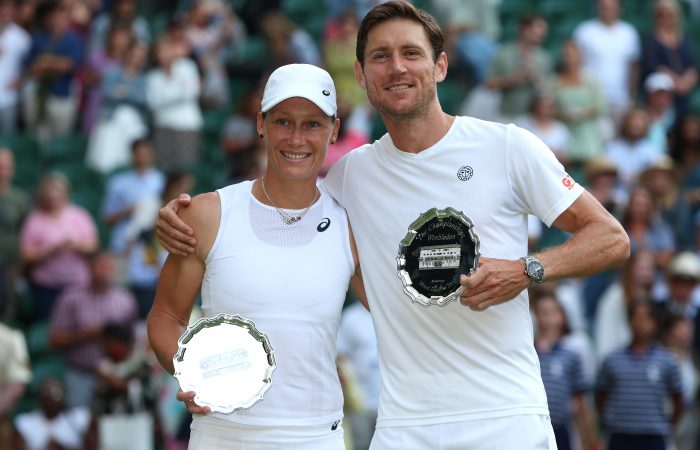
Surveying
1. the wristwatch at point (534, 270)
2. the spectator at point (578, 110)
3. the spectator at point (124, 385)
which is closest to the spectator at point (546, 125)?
the spectator at point (578, 110)

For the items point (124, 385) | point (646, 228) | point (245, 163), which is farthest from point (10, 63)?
point (646, 228)

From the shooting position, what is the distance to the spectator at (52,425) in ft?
35.2

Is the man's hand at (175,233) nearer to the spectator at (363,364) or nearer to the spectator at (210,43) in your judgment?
the spectator at (363,364)

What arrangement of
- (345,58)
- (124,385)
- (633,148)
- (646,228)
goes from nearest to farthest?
(124,385) → (646,228) → (633,148) → (345,58)

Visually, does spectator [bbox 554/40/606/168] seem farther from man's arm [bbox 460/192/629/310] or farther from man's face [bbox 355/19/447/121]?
man's arm [bbox 460/192/629/310]

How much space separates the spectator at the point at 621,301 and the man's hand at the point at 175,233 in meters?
5.71

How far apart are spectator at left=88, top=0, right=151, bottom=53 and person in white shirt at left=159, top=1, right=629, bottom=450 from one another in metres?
8.68

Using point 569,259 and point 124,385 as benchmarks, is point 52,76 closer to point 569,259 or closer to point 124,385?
point 124,385

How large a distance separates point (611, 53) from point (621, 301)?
12.7 ft

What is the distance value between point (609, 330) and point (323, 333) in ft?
18.7

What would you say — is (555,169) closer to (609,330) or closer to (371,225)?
(371,225)

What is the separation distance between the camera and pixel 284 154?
223 inches

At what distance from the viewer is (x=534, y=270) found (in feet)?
16.7

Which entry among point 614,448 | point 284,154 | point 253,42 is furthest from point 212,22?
point 284,154
